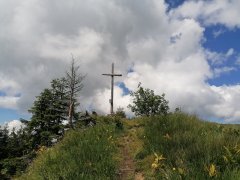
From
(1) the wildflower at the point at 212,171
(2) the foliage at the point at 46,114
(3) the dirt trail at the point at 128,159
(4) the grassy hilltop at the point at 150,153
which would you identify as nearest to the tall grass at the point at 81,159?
(4) the grassy hilltop at the point at 150,153

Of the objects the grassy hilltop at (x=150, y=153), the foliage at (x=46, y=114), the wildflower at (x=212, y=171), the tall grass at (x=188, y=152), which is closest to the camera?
the wildflower at (x=212, y=171)

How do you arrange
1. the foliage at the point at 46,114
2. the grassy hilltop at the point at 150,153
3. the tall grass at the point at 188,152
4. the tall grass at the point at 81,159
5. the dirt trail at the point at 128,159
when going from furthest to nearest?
the foliage at the point at 46,114, the dirt trail at the point at 128,159, the tall grass at the point at 81,159, the grassy hilltop at the point at 150,153, the tall grass at the point at 188,152

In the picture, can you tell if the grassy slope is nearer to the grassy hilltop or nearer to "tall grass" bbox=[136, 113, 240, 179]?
the grassy hilltop

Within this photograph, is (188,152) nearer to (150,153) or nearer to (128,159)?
(150,153)

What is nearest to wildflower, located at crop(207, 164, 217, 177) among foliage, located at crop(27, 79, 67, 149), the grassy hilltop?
the grassy hilltop

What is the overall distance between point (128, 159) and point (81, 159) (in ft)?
5.37

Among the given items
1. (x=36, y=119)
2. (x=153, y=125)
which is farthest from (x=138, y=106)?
(x=153, y=125)

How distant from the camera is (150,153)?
11.0 meters

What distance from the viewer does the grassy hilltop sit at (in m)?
8.05

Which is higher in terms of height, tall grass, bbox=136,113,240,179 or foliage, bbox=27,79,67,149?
foliage, bbox=27,79,67,149

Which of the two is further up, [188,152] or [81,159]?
[188,152]

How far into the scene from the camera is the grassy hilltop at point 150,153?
8047mm

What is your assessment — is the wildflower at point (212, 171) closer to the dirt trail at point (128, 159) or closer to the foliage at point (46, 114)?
the dirt trail at point (128, 159)

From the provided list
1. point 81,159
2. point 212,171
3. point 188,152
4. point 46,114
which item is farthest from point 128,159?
point 46,114
